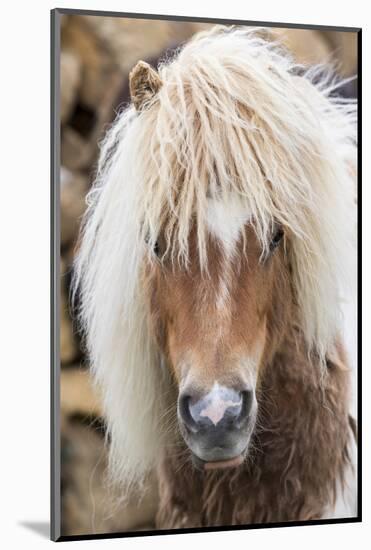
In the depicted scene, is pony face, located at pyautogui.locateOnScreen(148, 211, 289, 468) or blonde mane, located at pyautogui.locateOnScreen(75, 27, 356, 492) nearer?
pony face, located at pyautogui.locateOnScreen(148, 211, 289, 468)

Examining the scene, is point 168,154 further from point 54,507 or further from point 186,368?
point 54,507

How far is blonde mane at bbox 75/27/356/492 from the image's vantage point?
2.27 m

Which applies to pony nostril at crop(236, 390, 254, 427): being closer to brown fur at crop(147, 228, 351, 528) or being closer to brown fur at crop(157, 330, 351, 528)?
brown fur at crop(147, 228, 351, 528)

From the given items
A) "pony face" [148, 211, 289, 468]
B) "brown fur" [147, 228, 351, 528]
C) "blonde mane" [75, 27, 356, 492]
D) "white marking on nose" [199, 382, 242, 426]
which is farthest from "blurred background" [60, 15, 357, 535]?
"white marking on nose" [199, 382, 242, 426]

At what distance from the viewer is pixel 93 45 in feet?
8.29

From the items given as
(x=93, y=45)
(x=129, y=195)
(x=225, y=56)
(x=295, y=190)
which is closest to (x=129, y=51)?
(x=93, y=45)

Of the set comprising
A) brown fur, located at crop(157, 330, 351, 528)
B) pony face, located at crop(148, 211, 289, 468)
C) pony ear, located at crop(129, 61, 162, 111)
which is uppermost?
pony ear, located at crop(129, 61, 162, 111)

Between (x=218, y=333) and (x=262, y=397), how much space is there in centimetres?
36

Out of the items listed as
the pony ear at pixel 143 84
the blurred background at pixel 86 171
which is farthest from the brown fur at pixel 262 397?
the pony ear at pixel 143 84

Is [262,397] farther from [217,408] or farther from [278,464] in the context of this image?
[217,408]

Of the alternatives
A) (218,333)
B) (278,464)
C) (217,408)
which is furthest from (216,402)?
(278,464)

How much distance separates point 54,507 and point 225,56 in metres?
1.20

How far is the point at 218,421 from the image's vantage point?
7.08 feet

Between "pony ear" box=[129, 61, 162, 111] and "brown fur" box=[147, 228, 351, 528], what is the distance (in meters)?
0.42
